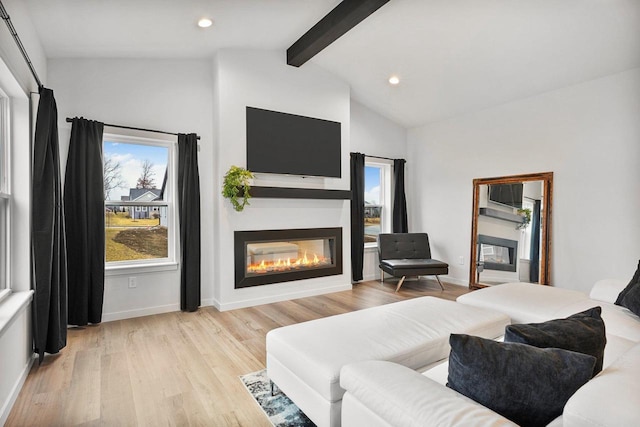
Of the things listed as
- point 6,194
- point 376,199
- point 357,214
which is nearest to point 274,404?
point 6,194

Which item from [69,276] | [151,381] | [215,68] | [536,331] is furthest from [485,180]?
[69,276]

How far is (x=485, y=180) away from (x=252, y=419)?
14.8ft

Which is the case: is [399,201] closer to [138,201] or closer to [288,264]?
[288,264]

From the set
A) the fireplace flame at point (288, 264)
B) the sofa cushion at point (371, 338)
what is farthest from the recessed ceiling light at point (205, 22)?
the sofa cushion at point (371, 338)

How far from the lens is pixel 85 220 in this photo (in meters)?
3.50

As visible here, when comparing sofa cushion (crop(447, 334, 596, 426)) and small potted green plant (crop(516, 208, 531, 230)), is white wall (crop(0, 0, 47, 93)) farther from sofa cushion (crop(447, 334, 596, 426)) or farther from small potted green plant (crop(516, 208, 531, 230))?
small potted green plant (crop(516, 208, 531, 230))

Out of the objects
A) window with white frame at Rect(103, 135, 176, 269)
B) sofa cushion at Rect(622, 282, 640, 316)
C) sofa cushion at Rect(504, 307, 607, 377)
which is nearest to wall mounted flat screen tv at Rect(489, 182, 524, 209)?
sofa cushion at Rect(622, 282, 640, 316)

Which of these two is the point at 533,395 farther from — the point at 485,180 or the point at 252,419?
the point at 485,180

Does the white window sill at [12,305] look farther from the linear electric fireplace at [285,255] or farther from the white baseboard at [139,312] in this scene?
the linear electric fireplace at [285,255]

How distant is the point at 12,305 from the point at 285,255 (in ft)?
9.46

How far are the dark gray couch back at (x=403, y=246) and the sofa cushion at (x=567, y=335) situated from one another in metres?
4.22

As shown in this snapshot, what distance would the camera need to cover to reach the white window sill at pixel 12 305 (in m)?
2.05

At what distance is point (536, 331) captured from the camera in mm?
1257

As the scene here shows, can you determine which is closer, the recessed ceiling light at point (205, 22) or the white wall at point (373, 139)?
the recessed ceiling light at point (205, 22)
